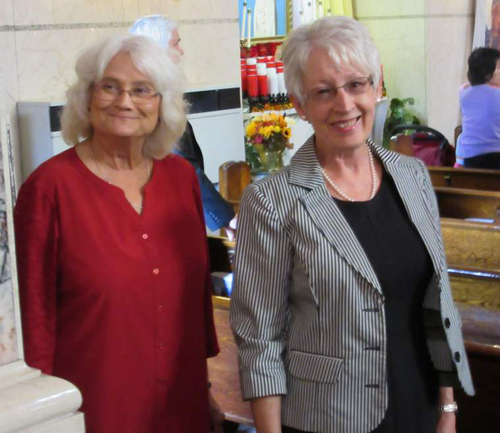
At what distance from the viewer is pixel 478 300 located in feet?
10.6

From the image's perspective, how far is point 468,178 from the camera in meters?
6.29

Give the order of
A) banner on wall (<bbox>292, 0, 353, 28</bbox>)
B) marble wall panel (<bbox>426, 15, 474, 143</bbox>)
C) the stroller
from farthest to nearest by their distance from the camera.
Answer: marble wall panel (<bbox>426, 15, 474, 143</bbox>), banner on wall (<bbox>292, 0, 353, 28</bbox>), the stroller

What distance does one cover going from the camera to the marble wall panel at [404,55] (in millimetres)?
10523

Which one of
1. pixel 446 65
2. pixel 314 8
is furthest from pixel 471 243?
pixel 446 65

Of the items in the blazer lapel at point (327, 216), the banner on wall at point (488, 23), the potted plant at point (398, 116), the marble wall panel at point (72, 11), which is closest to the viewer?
the blazer lapel at point (327, 216)

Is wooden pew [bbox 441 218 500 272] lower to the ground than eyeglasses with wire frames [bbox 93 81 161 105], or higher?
lower

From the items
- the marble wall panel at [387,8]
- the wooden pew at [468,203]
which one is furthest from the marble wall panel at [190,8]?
the marble wall panel at [387,8]

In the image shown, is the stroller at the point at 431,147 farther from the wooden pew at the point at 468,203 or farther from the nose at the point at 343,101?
the nose at the point at 343,101

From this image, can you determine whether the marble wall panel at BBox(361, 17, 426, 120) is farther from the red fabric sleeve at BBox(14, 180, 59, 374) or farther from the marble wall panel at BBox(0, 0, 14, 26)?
the red fabric sleeve at BBox(14, 180, 59, 374)

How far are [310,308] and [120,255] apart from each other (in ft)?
1.67

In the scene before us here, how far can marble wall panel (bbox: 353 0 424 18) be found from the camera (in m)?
10.4

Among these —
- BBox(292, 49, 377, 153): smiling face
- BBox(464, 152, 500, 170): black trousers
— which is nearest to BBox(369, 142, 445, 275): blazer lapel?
BBox(292, 49, 377, 153): smiling face

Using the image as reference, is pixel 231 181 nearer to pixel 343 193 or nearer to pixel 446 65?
pixel 343 193

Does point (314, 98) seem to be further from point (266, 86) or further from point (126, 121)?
point (266, 86)
